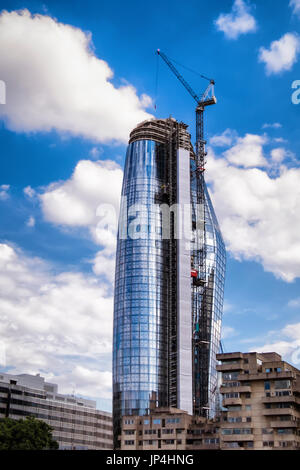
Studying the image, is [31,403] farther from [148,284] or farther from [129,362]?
[148,284]

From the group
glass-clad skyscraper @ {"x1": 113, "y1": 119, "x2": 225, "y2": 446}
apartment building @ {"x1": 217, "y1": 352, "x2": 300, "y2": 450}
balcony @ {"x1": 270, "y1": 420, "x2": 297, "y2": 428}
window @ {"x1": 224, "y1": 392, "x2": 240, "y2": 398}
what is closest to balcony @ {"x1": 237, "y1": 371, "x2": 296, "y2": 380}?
apartment building @ {"x1": 217, "y1": 352, "x2": 300, "y2": 450}

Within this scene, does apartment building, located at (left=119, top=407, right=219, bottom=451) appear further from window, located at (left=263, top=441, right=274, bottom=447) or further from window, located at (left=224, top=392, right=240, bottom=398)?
window, located at (left=263, top=441, right=274, bottom=447)

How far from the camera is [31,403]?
171750 mm

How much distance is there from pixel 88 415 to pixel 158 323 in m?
39.7

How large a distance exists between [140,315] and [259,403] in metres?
74.8

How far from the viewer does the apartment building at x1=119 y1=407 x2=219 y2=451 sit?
139 m

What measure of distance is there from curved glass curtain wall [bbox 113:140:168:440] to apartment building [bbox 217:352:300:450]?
59993 millimetres

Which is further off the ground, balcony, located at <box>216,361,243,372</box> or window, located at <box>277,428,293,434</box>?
balcony, located at <box>216,361,243,372</box>

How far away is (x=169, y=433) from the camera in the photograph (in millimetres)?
143250

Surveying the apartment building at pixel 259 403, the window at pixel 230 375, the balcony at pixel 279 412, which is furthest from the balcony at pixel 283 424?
the window at pixel 230 375

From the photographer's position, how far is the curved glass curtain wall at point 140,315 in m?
178

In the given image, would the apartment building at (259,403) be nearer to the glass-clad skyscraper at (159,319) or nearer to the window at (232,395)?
the window at (232,395)
